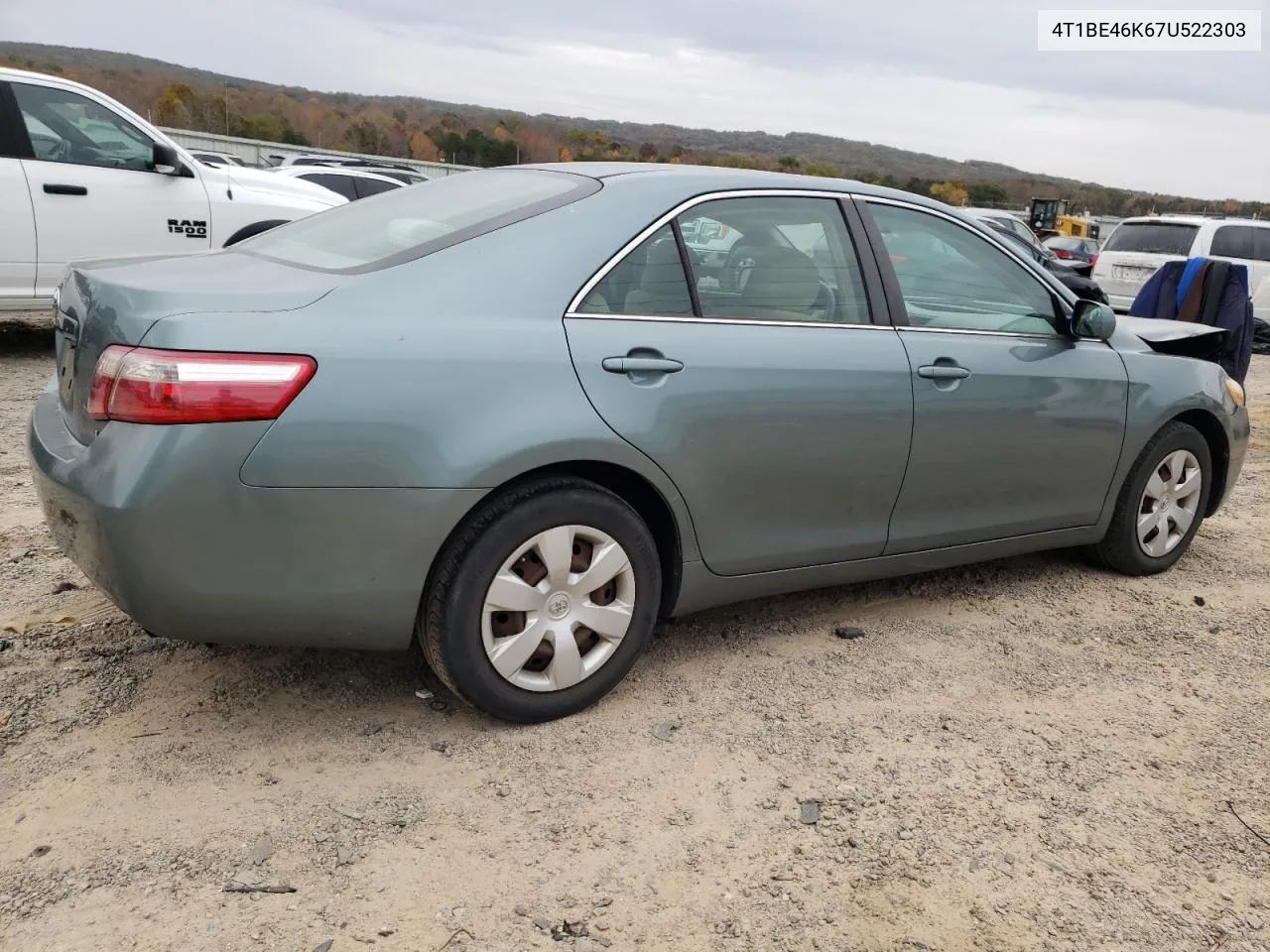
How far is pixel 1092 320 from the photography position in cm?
398

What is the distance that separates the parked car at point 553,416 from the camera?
2.53m

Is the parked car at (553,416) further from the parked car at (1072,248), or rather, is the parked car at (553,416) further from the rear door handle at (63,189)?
the parked car at (1072,248)

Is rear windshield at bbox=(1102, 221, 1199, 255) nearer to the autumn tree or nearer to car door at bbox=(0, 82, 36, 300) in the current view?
car door at bbox=(0, 82, 36, 300)

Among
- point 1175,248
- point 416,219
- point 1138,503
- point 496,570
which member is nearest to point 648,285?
point 416,219

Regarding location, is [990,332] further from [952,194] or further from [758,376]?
[952,194]

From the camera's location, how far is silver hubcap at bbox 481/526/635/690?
113 inches

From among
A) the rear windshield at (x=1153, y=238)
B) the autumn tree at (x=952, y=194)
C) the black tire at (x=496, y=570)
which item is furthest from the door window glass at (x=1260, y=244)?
the autumn tree at (x=952, y=194)

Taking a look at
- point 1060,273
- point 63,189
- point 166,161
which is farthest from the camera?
point 1060,273

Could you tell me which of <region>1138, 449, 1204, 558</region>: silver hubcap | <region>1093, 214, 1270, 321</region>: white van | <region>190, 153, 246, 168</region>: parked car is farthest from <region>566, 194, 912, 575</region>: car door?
<region>1093, 214, 1270, 321</region>: white van

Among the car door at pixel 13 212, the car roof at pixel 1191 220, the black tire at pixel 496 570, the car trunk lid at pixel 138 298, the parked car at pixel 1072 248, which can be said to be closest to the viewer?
the car trunk lid at pixel 138 298

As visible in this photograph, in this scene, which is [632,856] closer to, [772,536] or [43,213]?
[772,536]

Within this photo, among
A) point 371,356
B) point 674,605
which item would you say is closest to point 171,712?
point 371,356

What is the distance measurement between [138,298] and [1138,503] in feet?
12.1

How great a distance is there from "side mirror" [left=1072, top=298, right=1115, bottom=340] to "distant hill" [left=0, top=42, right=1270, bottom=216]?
2862 centimetres
